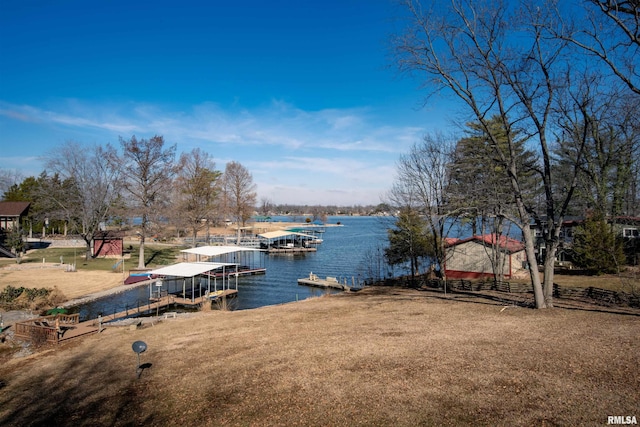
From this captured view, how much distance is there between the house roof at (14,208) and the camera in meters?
53.1

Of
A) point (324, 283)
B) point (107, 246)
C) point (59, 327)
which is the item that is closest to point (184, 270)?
point (59, 327)

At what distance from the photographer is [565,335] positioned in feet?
34.9

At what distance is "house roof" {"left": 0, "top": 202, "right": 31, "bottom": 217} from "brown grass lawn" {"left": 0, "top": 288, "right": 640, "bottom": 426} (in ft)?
166

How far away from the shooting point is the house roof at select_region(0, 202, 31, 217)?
53062 mm

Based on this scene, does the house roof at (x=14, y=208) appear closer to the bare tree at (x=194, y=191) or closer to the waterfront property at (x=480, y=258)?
the bare tree at (x=194, y=191)

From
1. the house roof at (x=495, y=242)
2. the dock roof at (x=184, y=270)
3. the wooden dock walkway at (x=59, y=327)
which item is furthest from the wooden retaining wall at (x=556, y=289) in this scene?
the wooden dock walkway at (x=59, y=327)

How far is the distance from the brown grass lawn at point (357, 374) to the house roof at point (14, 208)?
166 ft

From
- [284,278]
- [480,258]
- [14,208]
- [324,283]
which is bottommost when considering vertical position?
[284,278]

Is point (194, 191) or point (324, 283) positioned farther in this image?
point (194, 191)

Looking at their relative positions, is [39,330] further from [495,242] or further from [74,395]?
[495,242]

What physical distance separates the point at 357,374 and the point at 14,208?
6412 cm

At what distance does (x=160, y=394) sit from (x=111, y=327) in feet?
35.7

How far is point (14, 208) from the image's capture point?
54.5 meters

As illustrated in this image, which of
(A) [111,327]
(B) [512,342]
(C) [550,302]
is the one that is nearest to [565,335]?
(B) [512,342]
